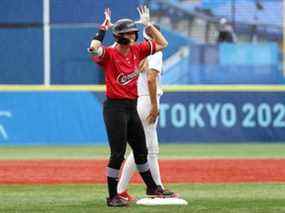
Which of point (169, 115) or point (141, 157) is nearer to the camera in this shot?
point (141, 157)

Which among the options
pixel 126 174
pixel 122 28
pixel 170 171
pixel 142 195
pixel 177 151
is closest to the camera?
pixel 122 28

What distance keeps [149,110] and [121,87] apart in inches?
22.7

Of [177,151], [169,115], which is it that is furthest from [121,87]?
[169,115]

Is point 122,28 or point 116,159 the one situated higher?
point 122,28

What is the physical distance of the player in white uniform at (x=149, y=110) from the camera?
9117 mm

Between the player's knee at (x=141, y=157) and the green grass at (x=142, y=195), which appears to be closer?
the green grass at (x=142, y=195)

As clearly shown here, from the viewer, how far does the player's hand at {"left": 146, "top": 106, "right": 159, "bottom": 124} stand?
29.9ft

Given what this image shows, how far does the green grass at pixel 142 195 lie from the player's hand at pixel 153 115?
0.93 meters

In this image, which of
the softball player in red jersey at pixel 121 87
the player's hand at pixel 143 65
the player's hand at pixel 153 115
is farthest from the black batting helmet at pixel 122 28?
the player's hand at pixel 153 115

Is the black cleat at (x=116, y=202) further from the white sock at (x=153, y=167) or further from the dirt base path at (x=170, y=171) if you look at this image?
the dirt base path at (x=170, y=171)

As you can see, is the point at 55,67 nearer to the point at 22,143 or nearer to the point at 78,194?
the point at 22,143

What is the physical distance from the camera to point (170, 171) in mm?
13297

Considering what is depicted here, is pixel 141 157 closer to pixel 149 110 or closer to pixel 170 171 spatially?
pixel 149 110

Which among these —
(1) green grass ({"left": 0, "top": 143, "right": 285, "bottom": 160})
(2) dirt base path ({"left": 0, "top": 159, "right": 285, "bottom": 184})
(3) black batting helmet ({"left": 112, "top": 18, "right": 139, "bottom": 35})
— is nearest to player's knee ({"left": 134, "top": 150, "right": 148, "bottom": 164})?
(3) black batting helmet ({"left": 112, "top": 18, "right": 139, "bottom": 35})
